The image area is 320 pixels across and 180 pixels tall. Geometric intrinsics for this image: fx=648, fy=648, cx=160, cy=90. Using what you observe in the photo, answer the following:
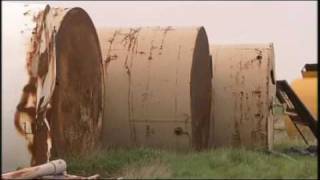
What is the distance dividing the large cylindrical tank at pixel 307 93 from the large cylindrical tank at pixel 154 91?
5655mm

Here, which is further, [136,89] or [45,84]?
[136,89]

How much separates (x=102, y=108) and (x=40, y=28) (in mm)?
1967

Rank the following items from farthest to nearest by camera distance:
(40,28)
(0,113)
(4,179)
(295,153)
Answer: (295,153) → (40,28) → (0,113) → (4,179)

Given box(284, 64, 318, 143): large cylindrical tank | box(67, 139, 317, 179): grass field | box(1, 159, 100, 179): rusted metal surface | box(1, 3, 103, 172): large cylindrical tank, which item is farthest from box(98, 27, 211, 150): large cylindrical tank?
box(284, 64, 318, 143): large cylindrical tank

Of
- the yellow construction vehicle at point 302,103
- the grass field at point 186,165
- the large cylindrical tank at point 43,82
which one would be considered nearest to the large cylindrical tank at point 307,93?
the yellow construction vehicle at point 302,103

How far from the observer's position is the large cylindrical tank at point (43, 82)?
19.2 feet

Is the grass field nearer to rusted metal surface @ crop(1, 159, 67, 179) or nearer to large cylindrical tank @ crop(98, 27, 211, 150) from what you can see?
large cylindrical tank @ crop(98, 27, 211, 150)

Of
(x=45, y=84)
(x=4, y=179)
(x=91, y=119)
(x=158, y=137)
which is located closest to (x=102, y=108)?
(x=91, y=119)

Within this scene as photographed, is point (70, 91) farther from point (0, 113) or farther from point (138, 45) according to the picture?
point (138, 45)

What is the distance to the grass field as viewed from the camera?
6.43 metres

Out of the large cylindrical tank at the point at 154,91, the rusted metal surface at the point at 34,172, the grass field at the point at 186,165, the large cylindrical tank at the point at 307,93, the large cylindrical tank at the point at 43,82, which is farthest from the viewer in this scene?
the large cylindrical tank at the point at 307,93

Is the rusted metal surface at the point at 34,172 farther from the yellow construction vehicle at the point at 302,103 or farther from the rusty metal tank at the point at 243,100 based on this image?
the yellow construction vehicle at the point at 302,103

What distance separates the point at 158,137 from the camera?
843cm

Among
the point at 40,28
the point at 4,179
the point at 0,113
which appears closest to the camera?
the point at 4,179
